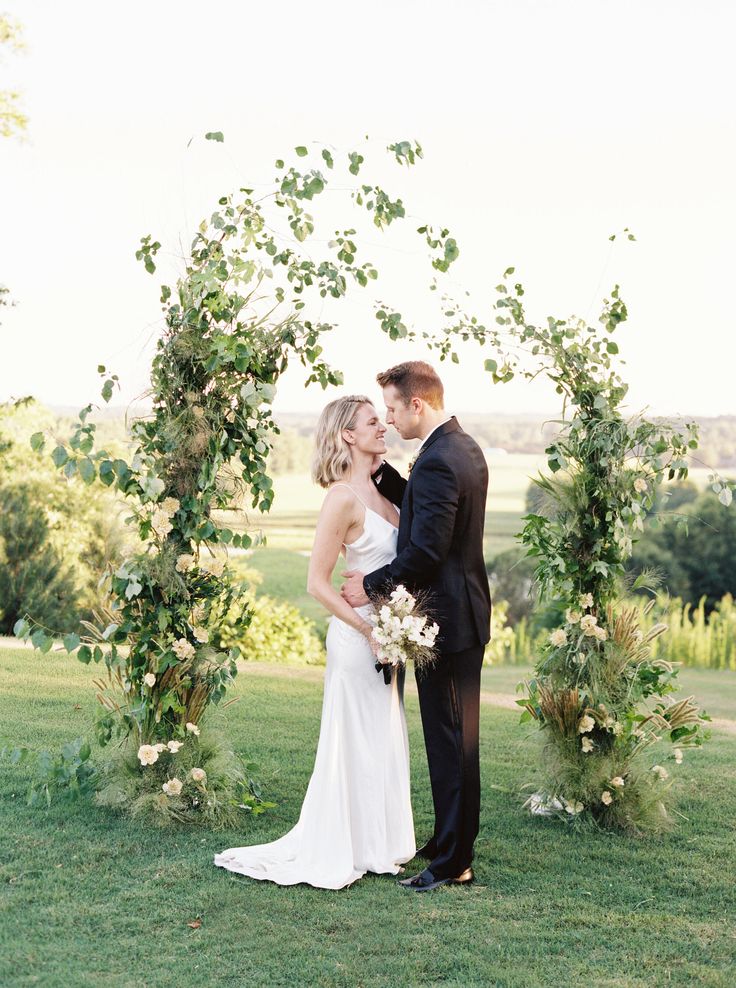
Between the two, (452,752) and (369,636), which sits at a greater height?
(369,636)

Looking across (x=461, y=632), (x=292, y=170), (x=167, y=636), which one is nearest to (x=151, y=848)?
(x=167, y=636)

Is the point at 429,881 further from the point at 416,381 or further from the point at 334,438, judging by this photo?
the point at 416,381

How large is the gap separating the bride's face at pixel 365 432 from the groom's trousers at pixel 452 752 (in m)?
0.94

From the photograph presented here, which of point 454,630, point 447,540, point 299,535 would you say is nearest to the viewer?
point 447,540

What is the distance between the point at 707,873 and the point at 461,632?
1609mm

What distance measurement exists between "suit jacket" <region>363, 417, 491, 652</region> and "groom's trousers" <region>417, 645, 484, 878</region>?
139mm

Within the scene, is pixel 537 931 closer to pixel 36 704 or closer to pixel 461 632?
pixel 461 632

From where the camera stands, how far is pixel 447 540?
4219mm

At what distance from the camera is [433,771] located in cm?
444

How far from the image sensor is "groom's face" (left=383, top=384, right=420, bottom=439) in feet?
14.5

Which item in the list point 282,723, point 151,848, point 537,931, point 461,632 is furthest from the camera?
point 282,723

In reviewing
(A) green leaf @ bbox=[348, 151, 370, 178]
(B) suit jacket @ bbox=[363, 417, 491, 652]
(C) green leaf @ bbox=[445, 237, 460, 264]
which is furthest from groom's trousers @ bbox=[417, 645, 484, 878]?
(A) green leaf @ bbox=[348, 151, 370, 178]

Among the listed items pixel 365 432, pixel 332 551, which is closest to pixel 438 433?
pixel 365 432

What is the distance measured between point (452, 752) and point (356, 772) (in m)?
0.43
